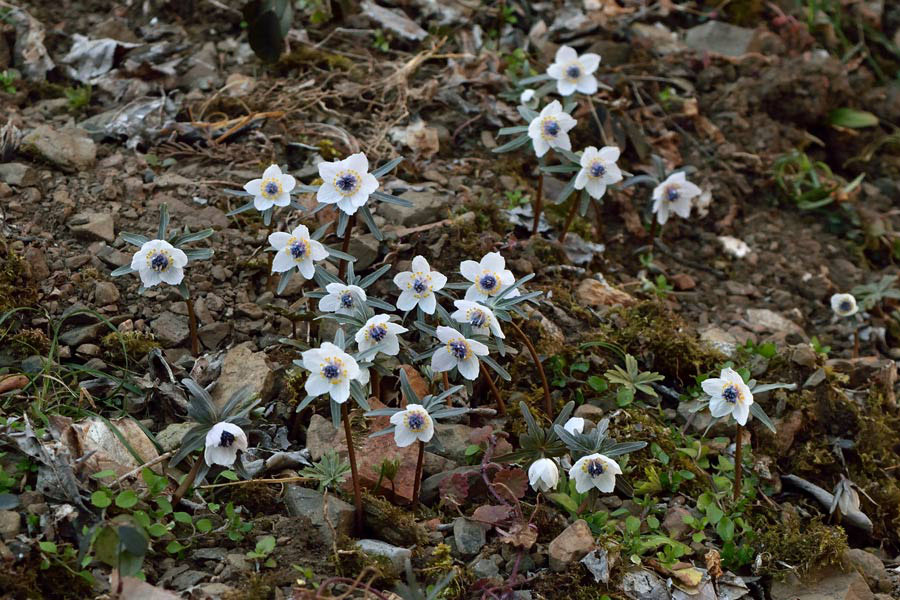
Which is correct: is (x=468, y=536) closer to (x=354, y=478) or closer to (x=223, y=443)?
(x=354, y=478)

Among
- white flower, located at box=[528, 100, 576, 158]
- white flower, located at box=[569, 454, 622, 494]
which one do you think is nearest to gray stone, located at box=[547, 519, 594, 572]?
white flower, located at box=[569, 454, 622, 494]

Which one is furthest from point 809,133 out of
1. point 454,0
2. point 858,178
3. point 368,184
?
point 368,184

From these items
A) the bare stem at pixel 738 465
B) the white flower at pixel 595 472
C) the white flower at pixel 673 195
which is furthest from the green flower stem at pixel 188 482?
the white flower at pixel 673 195

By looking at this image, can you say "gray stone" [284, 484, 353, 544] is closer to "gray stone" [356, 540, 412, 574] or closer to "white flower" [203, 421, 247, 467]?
"gray stone" [356, 540, 412, 574]

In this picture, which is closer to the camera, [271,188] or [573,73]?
[271,188]

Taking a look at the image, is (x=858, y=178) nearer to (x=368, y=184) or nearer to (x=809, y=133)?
(x=809, y=133)

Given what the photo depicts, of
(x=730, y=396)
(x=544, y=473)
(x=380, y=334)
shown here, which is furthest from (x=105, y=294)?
(x=730, y=396)

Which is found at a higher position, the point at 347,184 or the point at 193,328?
the point at 347,184
